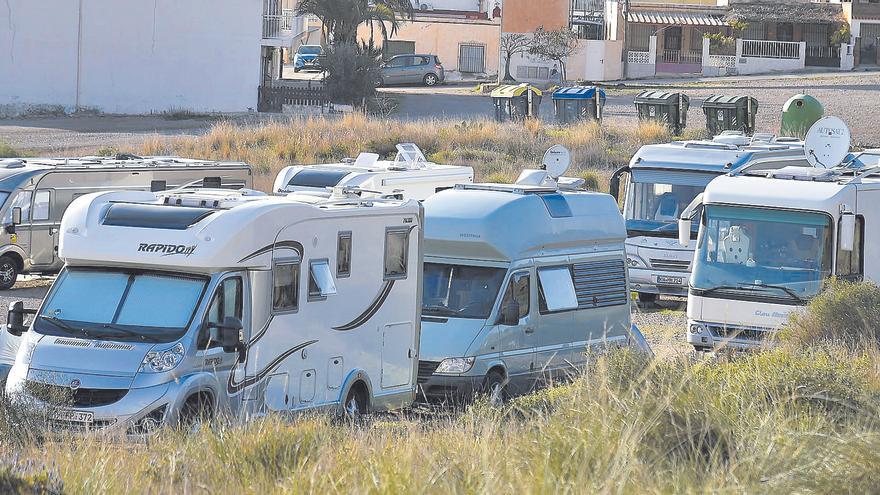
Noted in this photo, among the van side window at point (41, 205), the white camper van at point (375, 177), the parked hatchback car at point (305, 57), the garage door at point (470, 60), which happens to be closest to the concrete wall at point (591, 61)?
the garage door at point (470, 60)

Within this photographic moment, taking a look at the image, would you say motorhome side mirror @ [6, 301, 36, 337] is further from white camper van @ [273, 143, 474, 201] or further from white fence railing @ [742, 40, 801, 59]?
white fence railing @ [742, 40, 801, 59]

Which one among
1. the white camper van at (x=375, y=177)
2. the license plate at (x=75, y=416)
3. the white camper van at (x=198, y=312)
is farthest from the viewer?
the white camper van at (x=375, y=177)

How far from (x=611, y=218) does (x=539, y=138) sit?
76.1ft

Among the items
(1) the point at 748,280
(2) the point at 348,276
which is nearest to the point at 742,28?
(1) the point at 748,280

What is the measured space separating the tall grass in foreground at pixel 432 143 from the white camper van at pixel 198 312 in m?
19.5

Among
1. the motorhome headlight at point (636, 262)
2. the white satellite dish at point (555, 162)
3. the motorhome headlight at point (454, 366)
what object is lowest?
the motorhome headlight at point (454, 366)

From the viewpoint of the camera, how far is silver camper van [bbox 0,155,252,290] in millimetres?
21281

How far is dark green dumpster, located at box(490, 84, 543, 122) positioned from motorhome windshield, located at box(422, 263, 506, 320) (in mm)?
30421

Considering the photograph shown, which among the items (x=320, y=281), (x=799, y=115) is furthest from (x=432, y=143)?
(x=320, y=281)

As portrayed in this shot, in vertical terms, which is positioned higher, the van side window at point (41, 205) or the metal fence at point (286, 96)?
the metal fence at point (286, 96)

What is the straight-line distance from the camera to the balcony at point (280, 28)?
55112 millimetres

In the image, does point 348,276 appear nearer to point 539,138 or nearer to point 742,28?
point 539,138

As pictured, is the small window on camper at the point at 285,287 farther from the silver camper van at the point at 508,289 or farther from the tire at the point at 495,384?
the tire at the point at 495,384

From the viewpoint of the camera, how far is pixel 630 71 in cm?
7144
